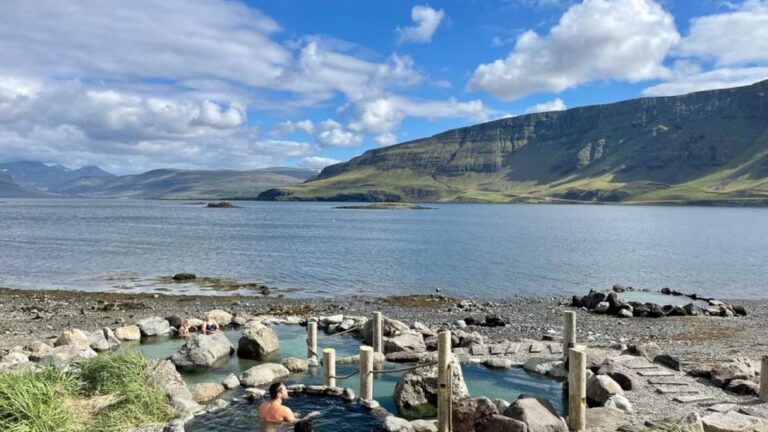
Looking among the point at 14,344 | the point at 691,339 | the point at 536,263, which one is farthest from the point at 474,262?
the point at 14,344

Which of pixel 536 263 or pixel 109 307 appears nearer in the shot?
pixel 109 307

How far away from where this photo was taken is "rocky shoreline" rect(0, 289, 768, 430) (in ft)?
86.6

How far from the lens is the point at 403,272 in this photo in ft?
217

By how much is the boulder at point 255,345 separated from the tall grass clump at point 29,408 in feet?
39.5

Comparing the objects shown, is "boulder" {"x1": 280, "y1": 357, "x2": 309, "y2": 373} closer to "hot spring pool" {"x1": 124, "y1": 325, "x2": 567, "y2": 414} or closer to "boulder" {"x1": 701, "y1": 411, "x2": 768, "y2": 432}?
"hot spring pool" {"x1": 124, "y1": 325, "x2": 567, "y2": 414}

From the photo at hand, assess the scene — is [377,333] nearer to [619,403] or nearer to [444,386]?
[444,386]

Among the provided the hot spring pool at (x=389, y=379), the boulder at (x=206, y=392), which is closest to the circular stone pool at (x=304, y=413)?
the boulder at (x=206, y=392)

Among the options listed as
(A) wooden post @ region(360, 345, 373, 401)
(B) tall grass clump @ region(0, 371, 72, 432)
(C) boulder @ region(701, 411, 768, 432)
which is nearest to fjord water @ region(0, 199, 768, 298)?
(A) wooden post @ region(360, 345, 373, 401)

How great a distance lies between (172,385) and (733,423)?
61.8 feet

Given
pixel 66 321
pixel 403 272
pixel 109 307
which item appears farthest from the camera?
pixel 403 272

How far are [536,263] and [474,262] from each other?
8.33 m

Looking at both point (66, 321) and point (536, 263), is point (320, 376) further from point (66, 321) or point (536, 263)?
point (536, 263)

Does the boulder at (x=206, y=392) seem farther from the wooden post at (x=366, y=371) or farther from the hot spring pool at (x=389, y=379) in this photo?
the wooden post at (x=366, y=371)

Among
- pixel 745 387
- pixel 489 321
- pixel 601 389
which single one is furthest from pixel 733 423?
pixel 489 321
